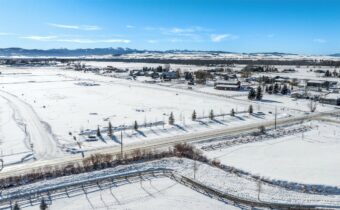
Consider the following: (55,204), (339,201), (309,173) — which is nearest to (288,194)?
(339,201)

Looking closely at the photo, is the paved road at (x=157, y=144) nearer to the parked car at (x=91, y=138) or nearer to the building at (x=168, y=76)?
the parked car at (x=91, y=138)

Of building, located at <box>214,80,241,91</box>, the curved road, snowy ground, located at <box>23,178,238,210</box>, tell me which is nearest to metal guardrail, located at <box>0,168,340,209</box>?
snowy ground, located at <box>23,178,238,210</box>

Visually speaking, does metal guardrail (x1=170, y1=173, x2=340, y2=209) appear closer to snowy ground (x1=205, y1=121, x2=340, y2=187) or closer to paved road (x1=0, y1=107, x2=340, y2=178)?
snowy ground (x1=205, y1=121, x2=340, y2=187)

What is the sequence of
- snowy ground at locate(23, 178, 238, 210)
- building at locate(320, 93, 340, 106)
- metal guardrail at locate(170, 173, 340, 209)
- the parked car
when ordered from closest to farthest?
snowy ground at locate(23, 178, 238, 210), metal guardrail at locate(170, 173, 340, 209), the parked car, building at locate(320, 93, 340, 106)

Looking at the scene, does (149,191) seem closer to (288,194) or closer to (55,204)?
(55,204)

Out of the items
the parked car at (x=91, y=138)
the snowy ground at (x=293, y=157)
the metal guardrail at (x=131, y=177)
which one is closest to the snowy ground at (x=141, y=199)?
the metal guardrail at (x=131, y=177)

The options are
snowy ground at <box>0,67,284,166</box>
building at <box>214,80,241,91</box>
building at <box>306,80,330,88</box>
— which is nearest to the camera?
snowy ground at <box>0,67,284,166</box>

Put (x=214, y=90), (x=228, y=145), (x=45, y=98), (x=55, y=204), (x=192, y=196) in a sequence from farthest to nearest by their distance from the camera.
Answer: (x=214, y=90) → (x=45, y=98) → (x=228, y=145) → (x=192, y=196) → (x=55, y=204)
